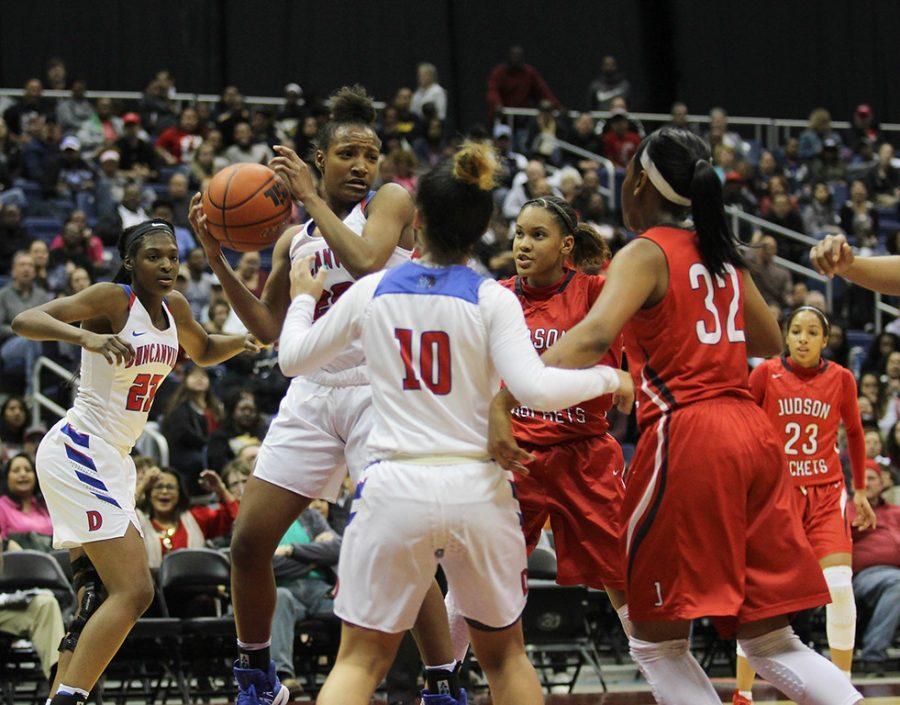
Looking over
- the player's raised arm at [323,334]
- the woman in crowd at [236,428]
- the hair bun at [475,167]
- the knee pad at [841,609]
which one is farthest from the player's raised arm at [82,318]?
the woman in crowd at [236,428]

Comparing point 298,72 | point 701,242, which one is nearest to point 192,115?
point 298,72

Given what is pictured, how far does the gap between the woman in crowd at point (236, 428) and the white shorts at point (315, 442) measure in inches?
211

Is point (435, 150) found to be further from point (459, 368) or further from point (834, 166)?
point (459, 368)

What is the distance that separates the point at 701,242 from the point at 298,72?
16.5 m

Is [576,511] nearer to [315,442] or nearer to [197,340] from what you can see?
[315,442]

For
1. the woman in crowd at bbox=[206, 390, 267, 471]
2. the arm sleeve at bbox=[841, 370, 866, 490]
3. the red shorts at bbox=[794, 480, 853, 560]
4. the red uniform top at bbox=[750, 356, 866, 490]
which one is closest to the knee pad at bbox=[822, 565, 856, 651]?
the red shorts at bbox=[794, 480, 853, 560]

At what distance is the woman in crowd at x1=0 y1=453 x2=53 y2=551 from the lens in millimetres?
8703

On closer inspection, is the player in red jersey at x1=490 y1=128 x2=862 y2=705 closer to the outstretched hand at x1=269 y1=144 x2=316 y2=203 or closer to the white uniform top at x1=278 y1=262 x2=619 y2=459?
the white uniform top at x1=278 y1=262 x2=619 y2=459

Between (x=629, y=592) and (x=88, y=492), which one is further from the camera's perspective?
(x=88, y=492)

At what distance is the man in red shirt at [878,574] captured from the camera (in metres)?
9.03

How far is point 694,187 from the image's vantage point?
4016 millimetres

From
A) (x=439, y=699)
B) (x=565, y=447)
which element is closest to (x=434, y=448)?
(x=439, y=699)

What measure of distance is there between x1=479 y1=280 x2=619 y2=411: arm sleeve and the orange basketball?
142 cm

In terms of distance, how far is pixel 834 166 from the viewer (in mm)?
18297
